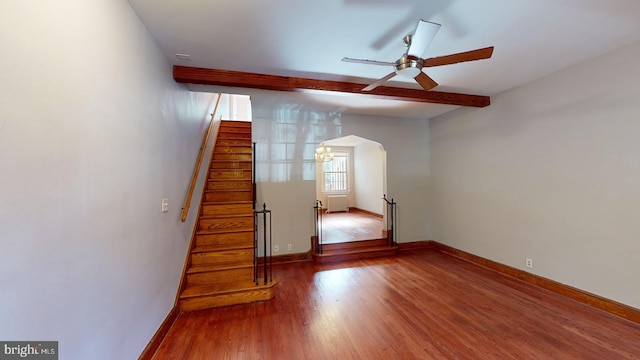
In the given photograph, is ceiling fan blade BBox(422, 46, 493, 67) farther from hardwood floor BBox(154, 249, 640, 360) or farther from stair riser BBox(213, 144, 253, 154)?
stair riser BBox(213, 144, 253, 154)

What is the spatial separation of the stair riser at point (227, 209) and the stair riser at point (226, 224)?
0.56 ft

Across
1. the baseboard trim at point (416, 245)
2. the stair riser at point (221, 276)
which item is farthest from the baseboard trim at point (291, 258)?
the baseboard trim at point (416, 245)

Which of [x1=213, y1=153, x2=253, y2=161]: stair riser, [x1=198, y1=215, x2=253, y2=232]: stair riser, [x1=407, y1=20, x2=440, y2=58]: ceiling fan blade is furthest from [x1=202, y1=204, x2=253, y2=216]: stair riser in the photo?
[x1=407, y1=20, x2=440, y2=58]: ceiling fan blade

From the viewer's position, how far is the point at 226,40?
2344mm

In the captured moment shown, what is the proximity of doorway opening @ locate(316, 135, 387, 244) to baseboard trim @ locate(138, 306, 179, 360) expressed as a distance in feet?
17.3

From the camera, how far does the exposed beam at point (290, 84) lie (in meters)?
2.87

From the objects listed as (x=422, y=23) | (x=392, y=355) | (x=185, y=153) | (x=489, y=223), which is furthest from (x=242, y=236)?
(x=489, y=223)

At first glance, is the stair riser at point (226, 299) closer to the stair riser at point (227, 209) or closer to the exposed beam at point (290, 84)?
the stair riser at point (227, 209)

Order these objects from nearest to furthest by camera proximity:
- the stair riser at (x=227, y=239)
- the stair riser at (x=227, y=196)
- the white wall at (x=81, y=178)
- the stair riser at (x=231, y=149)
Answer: the white wall at (x=81, y=178), the stair riser at (x=227, y=239), the stair riser at (x=227, y=196), the stair riser at (x=231, y=149)

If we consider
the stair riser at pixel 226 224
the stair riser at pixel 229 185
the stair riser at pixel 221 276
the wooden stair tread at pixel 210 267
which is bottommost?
Answer: the stair riser at pixel 221 276

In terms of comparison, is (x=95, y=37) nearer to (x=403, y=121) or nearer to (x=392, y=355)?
(x=392, y=355)

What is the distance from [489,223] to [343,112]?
10.9 feet

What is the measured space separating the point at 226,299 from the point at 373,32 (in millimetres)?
3354

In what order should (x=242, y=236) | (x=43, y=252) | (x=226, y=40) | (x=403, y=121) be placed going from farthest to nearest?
(x=403, y=121) → (x=242, y=236) → (x=226, y=40) → (x=43, y=252)
